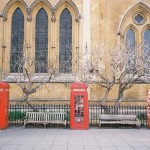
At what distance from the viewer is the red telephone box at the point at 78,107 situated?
16266 millimetres

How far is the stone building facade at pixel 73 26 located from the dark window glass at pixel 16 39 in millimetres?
72

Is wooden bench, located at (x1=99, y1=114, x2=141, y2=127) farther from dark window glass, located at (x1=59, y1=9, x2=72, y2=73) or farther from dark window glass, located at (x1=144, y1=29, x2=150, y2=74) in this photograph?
dark window glass, located at (x1=59, y1=9, x2=72, y2=73)

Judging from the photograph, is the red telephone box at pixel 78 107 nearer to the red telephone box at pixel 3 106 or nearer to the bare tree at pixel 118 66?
the bare tree at pixel 118 66

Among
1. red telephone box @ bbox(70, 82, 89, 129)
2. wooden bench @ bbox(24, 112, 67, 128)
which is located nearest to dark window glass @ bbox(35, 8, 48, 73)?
wooden bench @ bbox(24, 112, 67, 128)

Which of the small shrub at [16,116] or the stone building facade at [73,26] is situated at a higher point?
the stone building facade at [73,26]

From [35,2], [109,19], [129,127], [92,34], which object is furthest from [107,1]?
[129,127]

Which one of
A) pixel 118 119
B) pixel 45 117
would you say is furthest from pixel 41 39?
pixel 118 119

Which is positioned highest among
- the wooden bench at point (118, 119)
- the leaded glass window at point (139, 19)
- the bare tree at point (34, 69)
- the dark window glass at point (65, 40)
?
the leaded glass window at point (139, 19)

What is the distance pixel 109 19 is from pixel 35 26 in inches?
210

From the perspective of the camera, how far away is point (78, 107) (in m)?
16.5

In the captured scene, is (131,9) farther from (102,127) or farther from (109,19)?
(102,127)

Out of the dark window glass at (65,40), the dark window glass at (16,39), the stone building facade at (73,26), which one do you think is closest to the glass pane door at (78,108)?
the stone building facade at (73,26)

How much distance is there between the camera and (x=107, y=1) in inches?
945

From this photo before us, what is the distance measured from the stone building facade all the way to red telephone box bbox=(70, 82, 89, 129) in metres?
6.57
